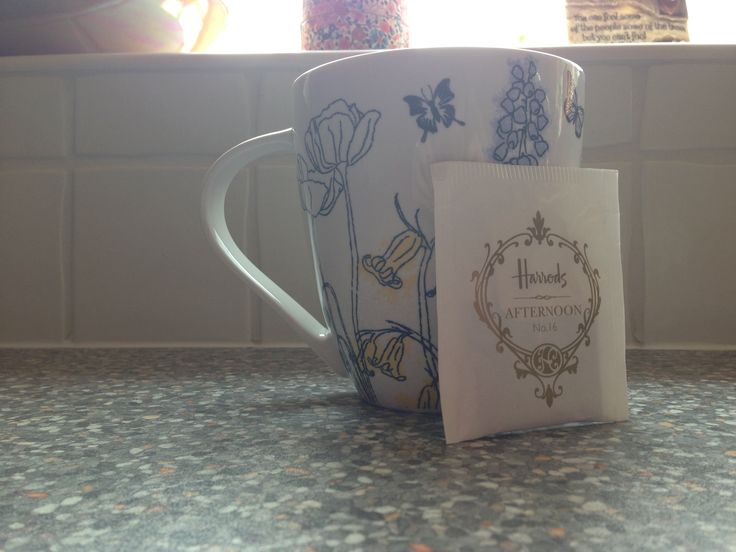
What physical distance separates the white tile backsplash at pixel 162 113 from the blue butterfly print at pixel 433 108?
34cm

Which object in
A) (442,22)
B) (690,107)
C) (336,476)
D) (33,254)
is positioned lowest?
(336,476)

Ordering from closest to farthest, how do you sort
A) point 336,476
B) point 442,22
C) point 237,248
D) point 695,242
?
point 336,476
point 237,248
point 695,242
point 442,22

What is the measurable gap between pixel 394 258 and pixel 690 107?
396mm

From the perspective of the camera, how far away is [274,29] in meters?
0.83

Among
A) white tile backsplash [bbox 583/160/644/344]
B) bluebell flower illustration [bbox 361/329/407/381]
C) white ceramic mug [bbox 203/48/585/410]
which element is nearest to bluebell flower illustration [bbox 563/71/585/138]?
white ceramic mug [bbox 203/48/585/410]

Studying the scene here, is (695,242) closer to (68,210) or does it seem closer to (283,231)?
(283,231)

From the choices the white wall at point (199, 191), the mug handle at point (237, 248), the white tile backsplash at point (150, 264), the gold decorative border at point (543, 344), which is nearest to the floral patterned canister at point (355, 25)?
the white wall at point (199, 191)

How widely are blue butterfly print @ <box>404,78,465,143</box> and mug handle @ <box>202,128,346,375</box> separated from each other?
3.4 inches

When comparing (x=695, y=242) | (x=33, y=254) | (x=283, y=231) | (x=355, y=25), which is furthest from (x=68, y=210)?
(x=695, y=242)

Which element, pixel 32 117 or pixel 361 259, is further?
pixel 32 117

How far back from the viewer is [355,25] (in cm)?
68

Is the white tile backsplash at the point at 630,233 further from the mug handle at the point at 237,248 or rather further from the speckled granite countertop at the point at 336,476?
the mug handle at the point at 237,248

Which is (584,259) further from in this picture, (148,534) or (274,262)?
(274,262)

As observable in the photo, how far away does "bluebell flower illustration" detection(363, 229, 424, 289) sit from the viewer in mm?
362
